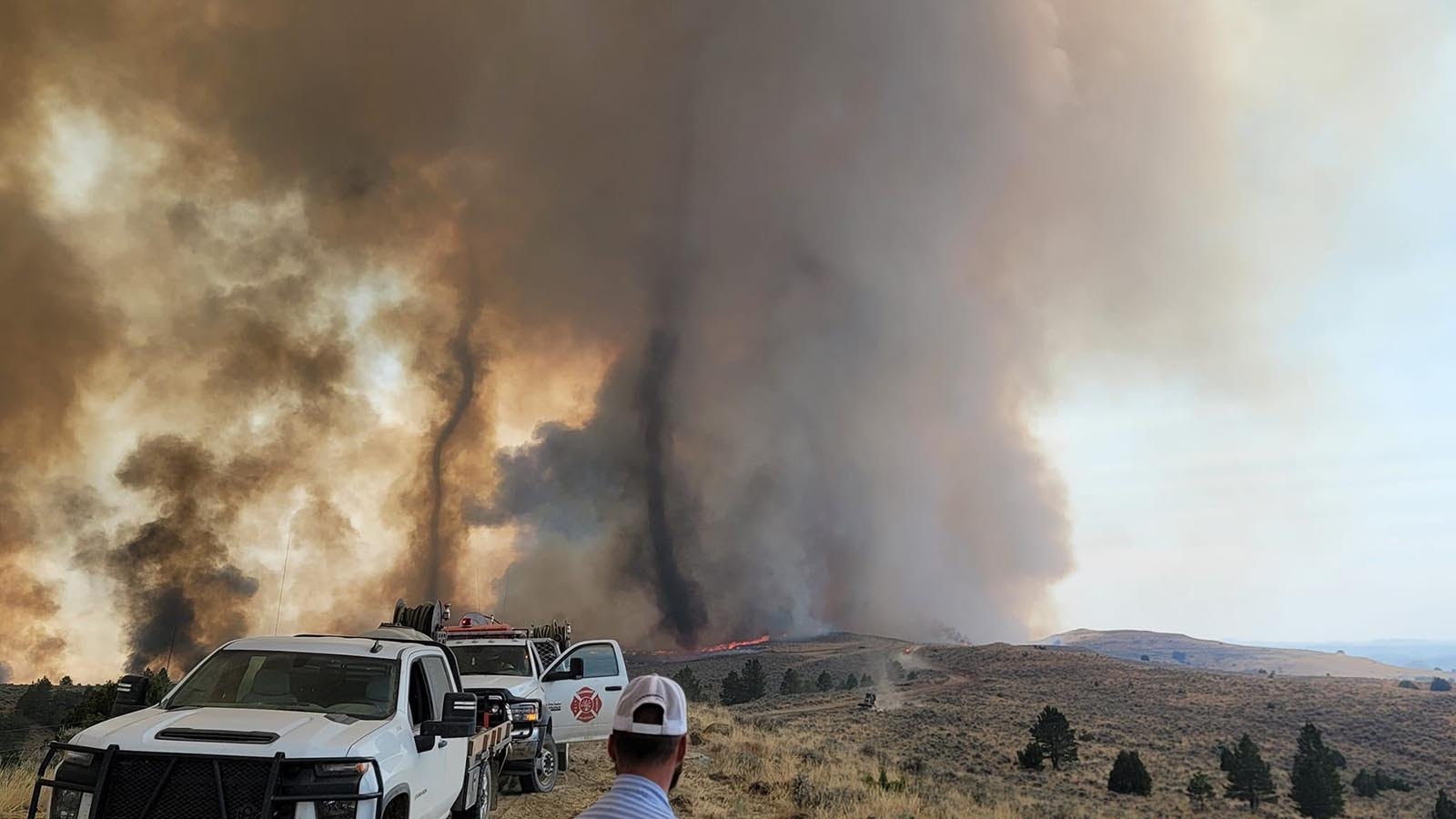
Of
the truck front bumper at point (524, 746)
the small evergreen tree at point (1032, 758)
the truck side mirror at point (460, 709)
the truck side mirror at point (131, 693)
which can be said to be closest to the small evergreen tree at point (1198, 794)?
the small evergreen tree at point (1032, 758)

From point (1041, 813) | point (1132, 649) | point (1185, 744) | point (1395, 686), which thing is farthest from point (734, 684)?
point (1132, 649)

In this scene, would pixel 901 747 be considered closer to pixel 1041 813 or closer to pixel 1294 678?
pixel 1041 813

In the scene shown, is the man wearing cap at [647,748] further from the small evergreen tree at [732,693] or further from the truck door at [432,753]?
the small evergreen tree at [732,693]

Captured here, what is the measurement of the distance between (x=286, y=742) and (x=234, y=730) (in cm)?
43

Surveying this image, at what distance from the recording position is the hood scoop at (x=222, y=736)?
A: 5.77 meters

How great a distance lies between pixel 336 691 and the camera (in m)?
7.51

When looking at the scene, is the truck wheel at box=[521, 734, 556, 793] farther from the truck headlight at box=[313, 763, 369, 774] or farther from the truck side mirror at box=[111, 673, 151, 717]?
the truck headlight at box=[313, 763, 369, 774]

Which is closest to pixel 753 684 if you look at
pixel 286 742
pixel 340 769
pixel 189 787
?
pixel 340 769

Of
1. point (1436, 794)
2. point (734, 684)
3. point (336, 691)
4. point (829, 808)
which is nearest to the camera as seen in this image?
point (336, 691)

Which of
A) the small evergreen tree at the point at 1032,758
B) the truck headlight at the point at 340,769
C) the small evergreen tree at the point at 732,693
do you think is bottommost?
the small evergreen tree at the point at 1032,758

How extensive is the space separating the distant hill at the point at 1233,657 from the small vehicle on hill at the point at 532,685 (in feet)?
334

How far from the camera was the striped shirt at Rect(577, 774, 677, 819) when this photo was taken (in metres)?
2.55

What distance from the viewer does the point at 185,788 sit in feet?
18.2

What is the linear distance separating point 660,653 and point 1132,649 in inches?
4603
